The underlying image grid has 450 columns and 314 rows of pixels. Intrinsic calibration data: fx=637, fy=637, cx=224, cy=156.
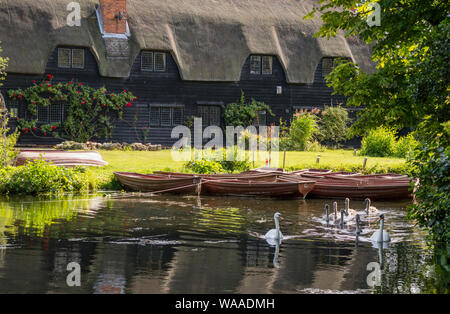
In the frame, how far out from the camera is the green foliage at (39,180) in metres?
20.3

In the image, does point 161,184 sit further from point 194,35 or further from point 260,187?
point 194,35

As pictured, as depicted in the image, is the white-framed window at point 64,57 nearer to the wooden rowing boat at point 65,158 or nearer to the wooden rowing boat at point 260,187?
the wooden rowing boat at point 65,158

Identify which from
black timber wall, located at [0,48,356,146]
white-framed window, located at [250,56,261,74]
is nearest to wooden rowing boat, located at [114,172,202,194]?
black timber wall, located at [0,48,356,146]

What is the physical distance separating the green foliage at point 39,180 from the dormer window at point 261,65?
60.4 ft

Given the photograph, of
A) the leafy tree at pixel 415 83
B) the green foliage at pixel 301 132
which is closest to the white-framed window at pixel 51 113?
the green foliage at pixel 301 132

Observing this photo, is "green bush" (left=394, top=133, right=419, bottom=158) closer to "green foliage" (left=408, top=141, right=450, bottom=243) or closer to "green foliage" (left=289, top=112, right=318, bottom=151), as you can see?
"green foliage" (left=289, top=112, right=318, bottom=151)

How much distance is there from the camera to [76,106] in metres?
33.6

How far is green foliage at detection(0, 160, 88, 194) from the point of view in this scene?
20.3 m

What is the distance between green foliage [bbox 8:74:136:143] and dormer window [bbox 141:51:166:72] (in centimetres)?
185

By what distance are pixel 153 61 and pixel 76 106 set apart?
5.01 metres

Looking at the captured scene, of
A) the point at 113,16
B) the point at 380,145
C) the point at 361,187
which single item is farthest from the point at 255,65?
the point at 361,187

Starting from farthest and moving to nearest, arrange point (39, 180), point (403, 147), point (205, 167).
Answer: point (403, 147)
point (205, 167)
point (39, 180)
